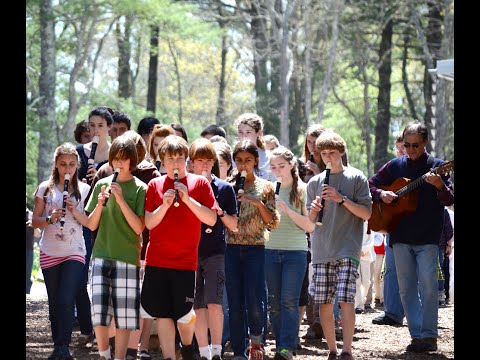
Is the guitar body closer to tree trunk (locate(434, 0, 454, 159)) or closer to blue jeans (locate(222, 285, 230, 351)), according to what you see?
blue jeans (locate(222, 285, 230, 351))

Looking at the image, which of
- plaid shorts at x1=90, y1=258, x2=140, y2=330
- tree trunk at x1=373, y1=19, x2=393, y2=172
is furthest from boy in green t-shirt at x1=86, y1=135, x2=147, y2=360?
tree trunk at x1=373, y1=19, x2=393, y2=172

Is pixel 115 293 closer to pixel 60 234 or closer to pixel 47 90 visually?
pixel 60 234

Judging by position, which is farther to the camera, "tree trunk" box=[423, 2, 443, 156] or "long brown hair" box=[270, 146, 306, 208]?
"tree trunk" box=[423, 2, 443, 156]

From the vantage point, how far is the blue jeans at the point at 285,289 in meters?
8.80

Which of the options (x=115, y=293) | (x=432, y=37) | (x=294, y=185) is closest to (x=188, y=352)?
(x=115, y=293)

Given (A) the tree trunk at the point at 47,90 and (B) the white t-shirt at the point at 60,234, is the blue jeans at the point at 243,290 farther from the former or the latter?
(A) the tree trunk at the point at 47,90

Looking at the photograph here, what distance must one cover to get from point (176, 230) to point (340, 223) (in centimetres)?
163

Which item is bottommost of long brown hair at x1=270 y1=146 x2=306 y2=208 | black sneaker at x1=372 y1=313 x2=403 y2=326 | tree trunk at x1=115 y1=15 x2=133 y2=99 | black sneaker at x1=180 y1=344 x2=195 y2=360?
black sneaker at x1=372 y1=313 x2=403 y2=326

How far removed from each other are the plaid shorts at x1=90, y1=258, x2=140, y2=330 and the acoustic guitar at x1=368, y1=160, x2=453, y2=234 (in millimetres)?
3079

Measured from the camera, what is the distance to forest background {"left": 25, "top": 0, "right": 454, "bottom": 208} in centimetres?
3372

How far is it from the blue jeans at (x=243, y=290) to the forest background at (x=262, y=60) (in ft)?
71.4

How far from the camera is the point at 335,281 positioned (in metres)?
8.52

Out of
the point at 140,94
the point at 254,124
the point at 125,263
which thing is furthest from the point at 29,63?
the point at 125,263

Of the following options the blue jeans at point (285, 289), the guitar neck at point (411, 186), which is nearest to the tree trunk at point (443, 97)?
the guitar neck at point (411, 186)
